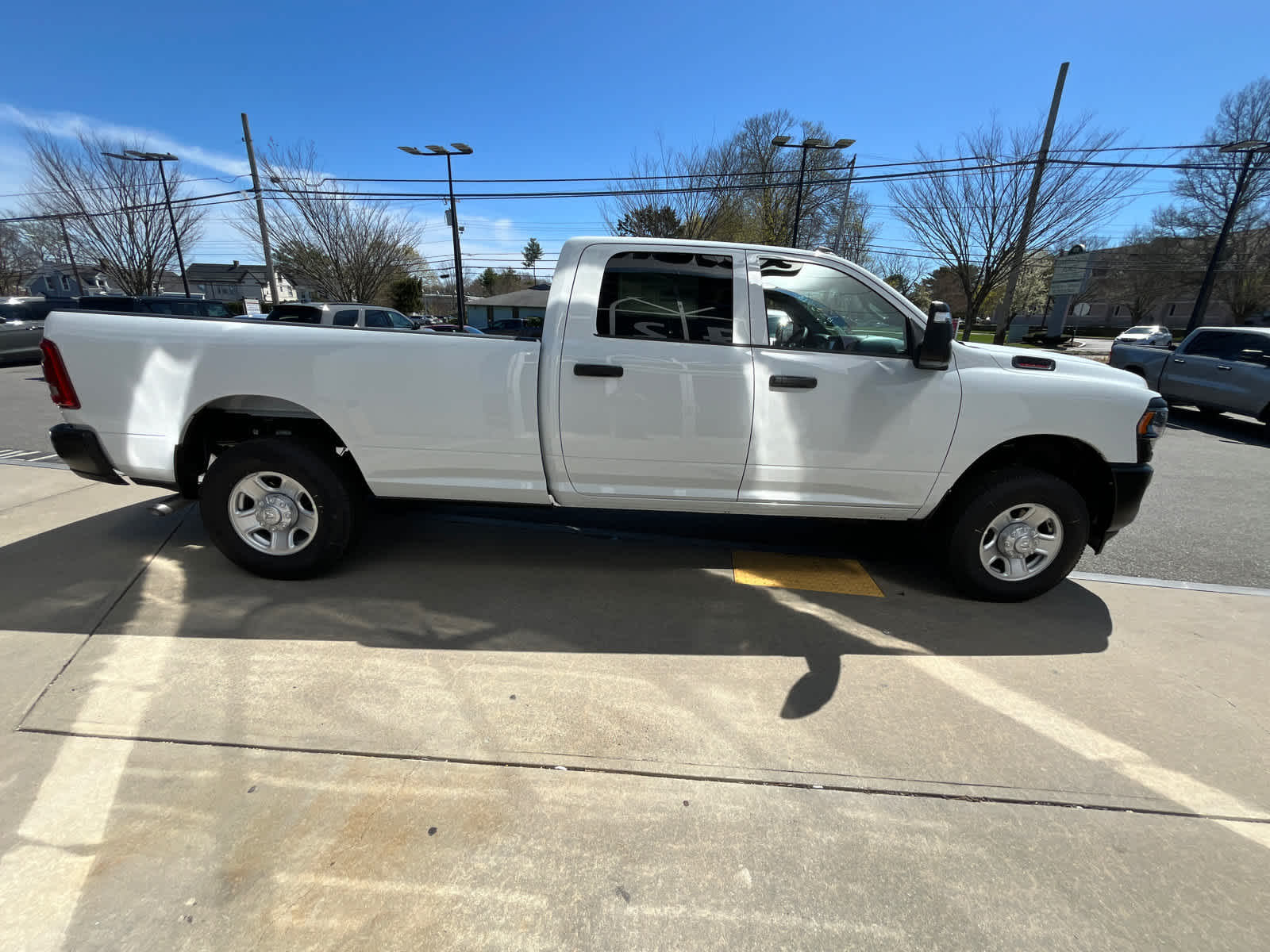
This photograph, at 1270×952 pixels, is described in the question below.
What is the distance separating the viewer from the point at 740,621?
3248mm

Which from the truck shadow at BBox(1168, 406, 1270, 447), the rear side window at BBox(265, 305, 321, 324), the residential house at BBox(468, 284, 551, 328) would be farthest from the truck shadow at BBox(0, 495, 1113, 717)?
the truck shadow at BBox(1168, 406, 1270, 447)

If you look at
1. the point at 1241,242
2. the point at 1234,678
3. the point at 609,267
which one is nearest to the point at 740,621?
the point at 609,267

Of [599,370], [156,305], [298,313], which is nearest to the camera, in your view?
[599,370]

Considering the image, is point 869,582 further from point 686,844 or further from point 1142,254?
point 1142,254

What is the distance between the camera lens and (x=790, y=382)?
3.17 meters

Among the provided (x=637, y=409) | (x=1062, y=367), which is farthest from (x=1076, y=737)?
(x=637, y=409)

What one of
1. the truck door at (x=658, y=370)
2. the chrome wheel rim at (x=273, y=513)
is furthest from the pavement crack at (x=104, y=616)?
the truck door at (x=658, y=370)

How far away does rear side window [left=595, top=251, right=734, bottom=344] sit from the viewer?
322 centimetres

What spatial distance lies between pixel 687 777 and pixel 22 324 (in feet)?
66.4

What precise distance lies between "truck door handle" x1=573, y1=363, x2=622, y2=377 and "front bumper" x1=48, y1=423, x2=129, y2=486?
8.77 feet

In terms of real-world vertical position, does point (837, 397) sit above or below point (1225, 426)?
above

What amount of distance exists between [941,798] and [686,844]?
3.10 ft

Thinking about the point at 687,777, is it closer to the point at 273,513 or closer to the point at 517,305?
the point at 273,513

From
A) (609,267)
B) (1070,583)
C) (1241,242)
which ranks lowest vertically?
(1070,583)
